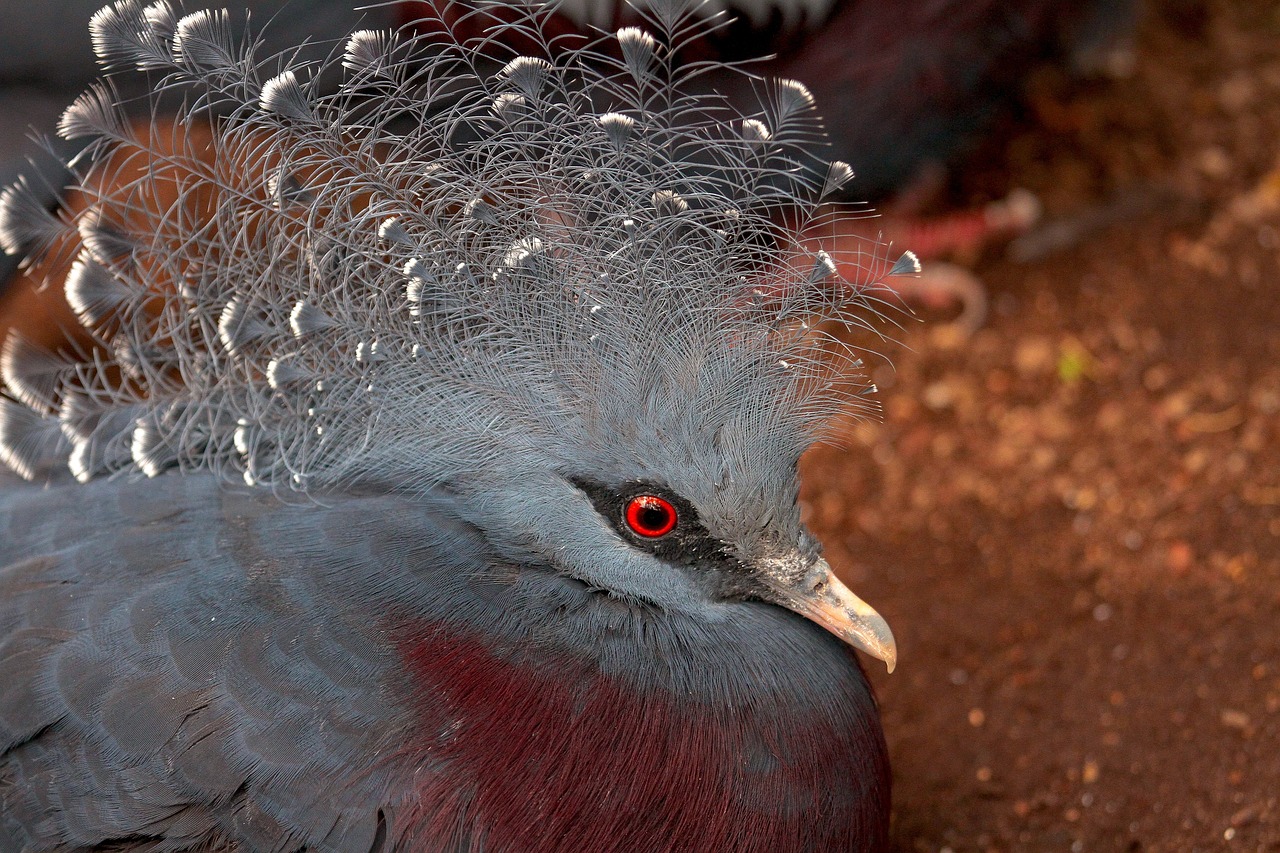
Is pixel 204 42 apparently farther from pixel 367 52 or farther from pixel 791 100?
pixel 791 100

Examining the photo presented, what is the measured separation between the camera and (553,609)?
2.05 meters

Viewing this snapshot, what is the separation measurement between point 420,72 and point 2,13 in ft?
6.33

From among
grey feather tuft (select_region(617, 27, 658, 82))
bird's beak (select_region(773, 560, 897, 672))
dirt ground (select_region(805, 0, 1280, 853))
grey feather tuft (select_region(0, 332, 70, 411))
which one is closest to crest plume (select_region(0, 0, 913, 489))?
grey feather tuft (select_region(617, 27, 658, 82))

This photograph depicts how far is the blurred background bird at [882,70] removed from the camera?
3.04m

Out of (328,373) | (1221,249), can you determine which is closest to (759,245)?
(328,373)

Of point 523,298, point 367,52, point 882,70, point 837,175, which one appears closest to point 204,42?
point 367,52

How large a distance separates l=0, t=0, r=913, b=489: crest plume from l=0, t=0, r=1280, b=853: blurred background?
369 millimetres

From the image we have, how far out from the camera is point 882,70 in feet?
12.0

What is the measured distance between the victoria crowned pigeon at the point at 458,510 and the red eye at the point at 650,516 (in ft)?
0.04

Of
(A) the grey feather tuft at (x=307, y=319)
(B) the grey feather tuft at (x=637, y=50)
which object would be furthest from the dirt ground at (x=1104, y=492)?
(A) the grey feather tuft at (x=307, y=319)

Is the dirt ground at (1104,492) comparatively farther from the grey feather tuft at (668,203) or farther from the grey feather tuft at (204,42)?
the grey feather tuft at (204,42)

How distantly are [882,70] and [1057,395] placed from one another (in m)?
1.18

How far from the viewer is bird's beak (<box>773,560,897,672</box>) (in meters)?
2.09

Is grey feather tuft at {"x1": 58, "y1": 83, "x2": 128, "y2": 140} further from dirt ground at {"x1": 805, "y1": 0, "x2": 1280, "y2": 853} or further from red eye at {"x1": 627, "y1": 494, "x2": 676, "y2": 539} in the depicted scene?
dirt ground at {"x1": 805, "y1": 0, "x2": 1280, "y2": 853}
